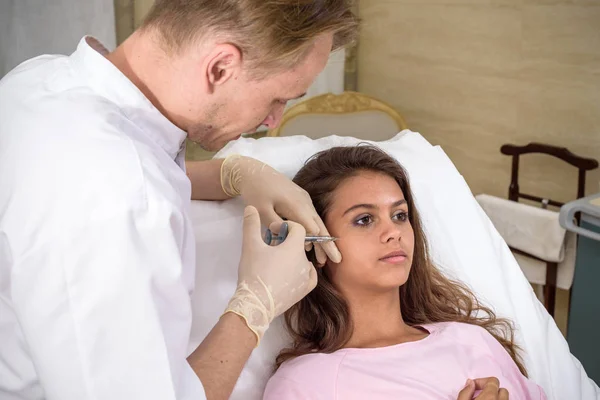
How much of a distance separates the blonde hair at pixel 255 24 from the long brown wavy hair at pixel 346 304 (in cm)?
51

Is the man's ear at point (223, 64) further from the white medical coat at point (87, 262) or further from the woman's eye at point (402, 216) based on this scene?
the woman's eye at point (402, 216)

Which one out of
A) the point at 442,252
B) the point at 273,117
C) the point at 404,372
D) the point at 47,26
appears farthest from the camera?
the point at 47,26

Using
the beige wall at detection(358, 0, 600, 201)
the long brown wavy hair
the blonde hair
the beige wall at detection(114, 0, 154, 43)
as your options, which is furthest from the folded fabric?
the blonde hair

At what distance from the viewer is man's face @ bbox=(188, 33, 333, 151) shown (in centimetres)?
113

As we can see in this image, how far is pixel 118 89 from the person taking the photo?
3.59 ft

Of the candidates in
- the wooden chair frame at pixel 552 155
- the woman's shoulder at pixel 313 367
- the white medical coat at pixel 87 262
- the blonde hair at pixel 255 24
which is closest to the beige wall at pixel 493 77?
the wooden chair frame at pixel 552 155

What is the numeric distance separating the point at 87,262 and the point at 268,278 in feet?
1.34

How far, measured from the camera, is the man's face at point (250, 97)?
3.70 feet

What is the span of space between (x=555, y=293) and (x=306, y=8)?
1962 mm

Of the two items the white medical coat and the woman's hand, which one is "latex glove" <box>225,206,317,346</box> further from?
the woman's hand

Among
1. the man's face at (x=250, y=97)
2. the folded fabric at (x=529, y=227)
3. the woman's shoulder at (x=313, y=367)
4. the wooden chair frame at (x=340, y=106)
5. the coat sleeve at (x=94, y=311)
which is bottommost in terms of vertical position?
the folded fabric at (x=529, y=227)

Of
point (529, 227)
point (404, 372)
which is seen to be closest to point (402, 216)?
point (404, 372)

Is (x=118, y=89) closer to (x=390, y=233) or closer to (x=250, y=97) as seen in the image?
(x=250, y=97)

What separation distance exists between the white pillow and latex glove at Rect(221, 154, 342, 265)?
3.3 inches
